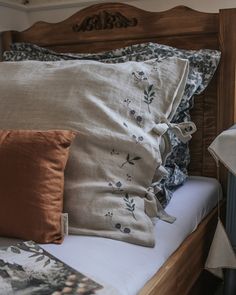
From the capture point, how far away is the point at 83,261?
87 centimetres

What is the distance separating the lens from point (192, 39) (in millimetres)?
1548

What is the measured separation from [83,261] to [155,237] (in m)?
0.23

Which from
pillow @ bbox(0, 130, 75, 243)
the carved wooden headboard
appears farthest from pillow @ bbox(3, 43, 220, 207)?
pillow @ bbox(0, 130, 75, 243)

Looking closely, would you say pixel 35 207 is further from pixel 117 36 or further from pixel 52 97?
pixel 117 36

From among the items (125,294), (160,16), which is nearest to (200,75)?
(160,16)

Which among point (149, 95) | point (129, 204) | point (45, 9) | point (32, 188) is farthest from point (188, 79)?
point (45, 9)

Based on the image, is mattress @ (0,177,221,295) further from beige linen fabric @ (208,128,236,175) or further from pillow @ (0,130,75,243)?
beige linen fabric @ (208,128,236,175)

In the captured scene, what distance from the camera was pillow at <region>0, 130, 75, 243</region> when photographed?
3.19ft

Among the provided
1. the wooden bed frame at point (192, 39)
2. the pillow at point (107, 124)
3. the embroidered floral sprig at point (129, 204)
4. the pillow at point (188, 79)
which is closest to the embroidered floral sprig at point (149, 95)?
the pillow at point (107, 124)

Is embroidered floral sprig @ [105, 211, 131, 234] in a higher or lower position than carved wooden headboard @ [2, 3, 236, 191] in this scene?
lower

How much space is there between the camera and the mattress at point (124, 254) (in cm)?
83

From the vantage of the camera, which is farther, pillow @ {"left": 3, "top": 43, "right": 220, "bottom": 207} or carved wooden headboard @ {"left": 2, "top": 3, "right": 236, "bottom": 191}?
carved wooden headboard @ {"left": 2, "top": 3, "right": 236, "bottom": 191}

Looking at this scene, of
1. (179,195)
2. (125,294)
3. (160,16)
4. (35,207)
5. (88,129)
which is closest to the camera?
(125,294)

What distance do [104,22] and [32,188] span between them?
933 millimetres
